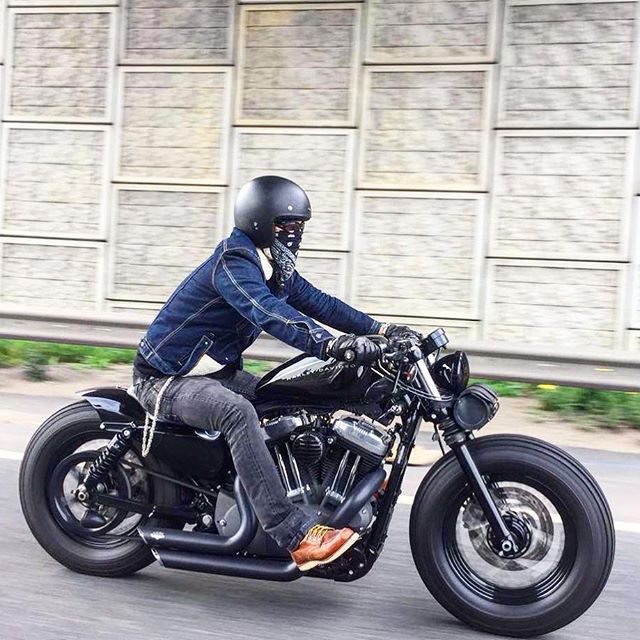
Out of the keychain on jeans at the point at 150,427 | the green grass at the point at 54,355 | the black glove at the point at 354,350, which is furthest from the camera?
the green grass at the point at 54,355

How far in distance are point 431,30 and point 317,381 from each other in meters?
4.87

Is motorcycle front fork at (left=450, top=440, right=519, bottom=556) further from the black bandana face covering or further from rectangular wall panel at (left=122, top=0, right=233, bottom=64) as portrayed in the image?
rectangular wall panel at (left=122, top=0, right=233, bottom=64)

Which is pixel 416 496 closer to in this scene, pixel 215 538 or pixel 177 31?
pixel 215 538

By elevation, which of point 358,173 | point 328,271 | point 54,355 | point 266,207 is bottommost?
point 54,355

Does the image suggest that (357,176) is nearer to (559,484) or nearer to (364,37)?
(364,37)

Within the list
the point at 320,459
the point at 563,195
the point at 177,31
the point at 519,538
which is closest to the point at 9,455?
the point at 320,459

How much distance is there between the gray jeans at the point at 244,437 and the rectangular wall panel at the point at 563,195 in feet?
13.7

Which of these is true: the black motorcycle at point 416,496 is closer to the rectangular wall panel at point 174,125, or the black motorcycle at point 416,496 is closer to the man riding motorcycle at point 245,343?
the man riding motorcycle at point 245,343

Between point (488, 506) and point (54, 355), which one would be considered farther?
point (54, 355)

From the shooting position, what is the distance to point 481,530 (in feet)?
12.0

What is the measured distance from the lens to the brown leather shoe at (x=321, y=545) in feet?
11.6

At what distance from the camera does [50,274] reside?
877 cm

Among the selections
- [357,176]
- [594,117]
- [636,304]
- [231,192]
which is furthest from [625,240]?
[231,192]

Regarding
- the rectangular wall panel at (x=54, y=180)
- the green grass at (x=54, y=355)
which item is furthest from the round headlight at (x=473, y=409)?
the rectangular wall panel at (x=54, y=180)
